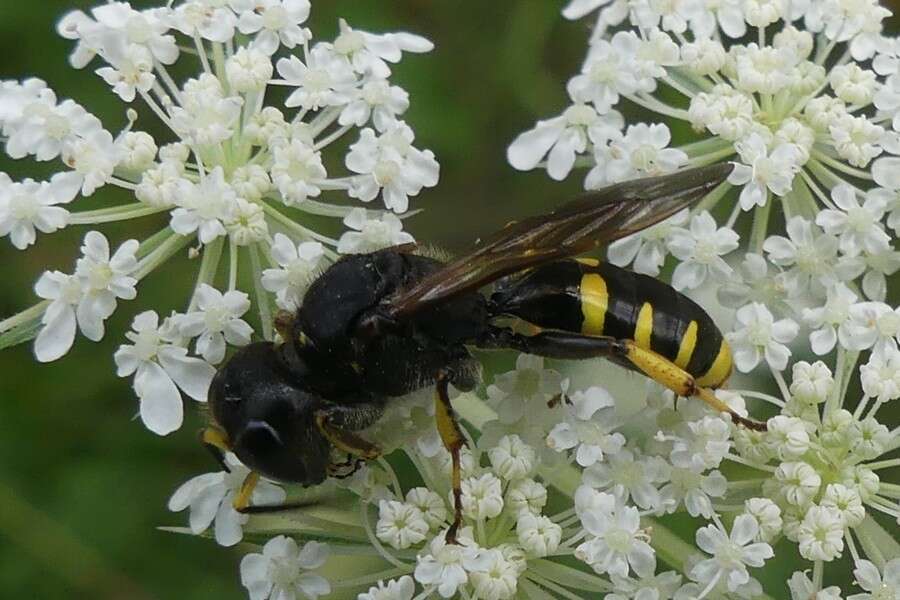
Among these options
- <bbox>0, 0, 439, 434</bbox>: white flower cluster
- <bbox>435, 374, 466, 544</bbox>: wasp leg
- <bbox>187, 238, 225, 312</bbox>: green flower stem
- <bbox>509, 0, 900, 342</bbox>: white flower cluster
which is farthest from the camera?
<bbox>509, 0, 900, 342</bbox>: white flower cluster

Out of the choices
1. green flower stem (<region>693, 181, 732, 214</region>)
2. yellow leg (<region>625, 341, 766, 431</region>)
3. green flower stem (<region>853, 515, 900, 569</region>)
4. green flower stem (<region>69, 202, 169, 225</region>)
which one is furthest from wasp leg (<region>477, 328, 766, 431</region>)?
green flower stem (<region>69, 202, 169, 225</region>)

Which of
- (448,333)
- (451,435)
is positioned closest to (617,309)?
(448,333)

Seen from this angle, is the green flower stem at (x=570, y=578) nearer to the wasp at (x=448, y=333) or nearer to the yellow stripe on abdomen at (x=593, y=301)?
the wasp at (x=448, y=333)

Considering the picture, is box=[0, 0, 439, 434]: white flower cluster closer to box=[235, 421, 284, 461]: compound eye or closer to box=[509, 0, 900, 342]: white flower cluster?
A: box=[235, 421, 284, 461]: compound eye

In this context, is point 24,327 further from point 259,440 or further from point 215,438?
point 259,440

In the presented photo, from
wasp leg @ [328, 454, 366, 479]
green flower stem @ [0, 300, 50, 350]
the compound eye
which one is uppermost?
the compound eye

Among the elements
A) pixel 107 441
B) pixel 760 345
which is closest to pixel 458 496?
pixel 760 345

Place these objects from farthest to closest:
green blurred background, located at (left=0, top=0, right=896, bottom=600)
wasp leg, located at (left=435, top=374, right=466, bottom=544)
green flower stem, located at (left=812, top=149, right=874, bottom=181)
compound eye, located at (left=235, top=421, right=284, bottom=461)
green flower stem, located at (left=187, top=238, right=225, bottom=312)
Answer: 1. green blurred background, located at (left=0, top=0, right=896, bottom=600)
2. green flower stem, located at (left=812, top=149, right=874, bottom=181)
3. green flower stem, located at (left=187, top=238, right=225, bottom=312)
4. wasp leg, located at (left=435, top=374, right=466, bottom=544)
5. compound eye, located at (left=235, top=421, right=284, bottom=461)

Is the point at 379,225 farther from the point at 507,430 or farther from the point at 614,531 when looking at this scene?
the point at 614,531
